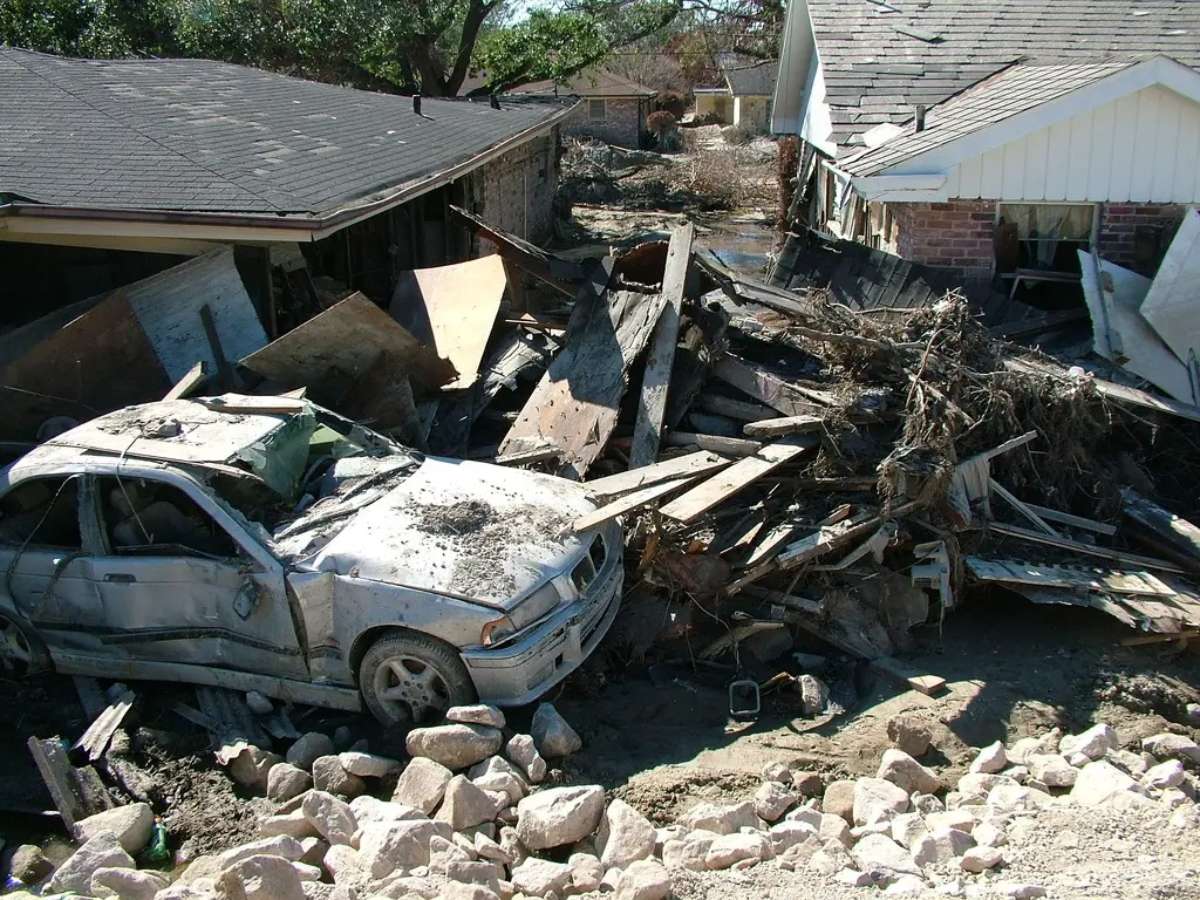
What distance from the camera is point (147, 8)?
26984mm

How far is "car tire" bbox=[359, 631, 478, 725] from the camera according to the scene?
6.14 meters

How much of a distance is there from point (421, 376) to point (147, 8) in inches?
881

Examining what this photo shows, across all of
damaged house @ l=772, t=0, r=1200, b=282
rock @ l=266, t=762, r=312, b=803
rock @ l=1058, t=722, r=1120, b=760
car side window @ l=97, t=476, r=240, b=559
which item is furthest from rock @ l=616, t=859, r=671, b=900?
damaged house @ l=772, t=0, r=1200, b=282

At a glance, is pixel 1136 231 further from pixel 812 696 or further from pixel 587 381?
pixel 812 696

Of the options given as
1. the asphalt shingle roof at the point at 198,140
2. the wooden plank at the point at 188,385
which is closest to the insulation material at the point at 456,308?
the asphalt shingle roof at the point at 198,140

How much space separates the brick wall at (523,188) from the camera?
18.1 meters

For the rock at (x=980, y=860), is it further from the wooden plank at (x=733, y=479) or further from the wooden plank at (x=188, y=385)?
the wooden plank at (x=188, y=385)

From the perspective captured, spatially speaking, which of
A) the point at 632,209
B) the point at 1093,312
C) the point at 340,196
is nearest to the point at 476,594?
the point at 340,196

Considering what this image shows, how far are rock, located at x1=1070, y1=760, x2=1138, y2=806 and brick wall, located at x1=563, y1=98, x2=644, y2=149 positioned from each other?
41.6 meters

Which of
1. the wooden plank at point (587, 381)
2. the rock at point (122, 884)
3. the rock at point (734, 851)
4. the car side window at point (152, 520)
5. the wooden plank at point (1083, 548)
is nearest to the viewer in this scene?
the rock at point (122, 884)

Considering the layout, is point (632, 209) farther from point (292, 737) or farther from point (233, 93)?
point (292, 737)

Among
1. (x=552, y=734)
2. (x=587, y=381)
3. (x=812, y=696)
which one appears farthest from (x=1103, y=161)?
(x=552, y=734)

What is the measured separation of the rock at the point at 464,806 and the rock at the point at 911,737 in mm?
2394

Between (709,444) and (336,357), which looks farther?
(336,357)
